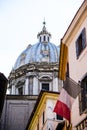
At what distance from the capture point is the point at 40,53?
2371 inches

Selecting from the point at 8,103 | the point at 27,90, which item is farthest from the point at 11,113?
the point at 27,90

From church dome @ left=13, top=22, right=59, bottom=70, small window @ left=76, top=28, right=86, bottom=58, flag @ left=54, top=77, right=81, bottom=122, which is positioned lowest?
flag @ left=54, top=77, right=81, bottom=122

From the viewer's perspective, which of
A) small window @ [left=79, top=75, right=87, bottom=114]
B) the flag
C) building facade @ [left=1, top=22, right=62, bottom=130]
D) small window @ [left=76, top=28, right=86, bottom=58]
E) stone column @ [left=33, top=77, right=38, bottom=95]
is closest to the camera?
the flag

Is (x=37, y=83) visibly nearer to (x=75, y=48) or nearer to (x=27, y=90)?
(x=27, y=90)

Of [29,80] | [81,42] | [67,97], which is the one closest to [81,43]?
[81,42]

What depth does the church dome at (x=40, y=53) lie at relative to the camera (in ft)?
192

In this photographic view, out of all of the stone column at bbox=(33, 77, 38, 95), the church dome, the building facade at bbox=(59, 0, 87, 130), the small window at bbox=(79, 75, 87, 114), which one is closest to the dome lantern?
the church dome

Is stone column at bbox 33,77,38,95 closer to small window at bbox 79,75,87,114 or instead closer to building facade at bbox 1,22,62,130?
building facade at bbox 1,22,62,130

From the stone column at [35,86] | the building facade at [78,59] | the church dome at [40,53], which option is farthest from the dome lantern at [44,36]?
the building facade at [78,59]

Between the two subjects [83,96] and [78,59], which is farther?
[78,59]

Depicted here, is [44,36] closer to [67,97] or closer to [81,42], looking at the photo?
[81,42]

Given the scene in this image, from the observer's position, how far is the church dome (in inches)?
2301

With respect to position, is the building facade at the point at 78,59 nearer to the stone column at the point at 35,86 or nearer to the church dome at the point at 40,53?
the stone column at the point at 35,86

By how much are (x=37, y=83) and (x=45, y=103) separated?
24.1 metres
